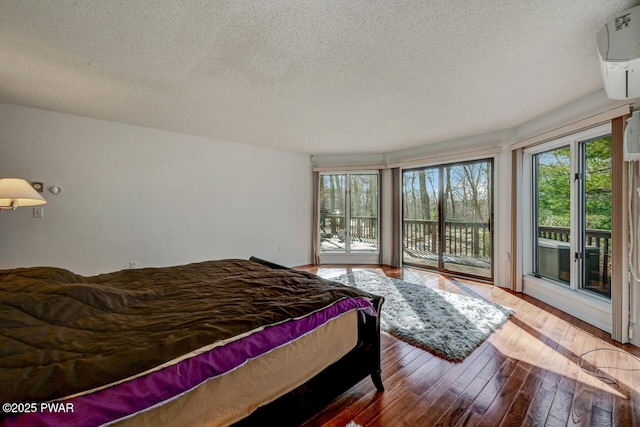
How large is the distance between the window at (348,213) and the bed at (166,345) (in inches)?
149

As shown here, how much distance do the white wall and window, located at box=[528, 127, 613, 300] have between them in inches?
161

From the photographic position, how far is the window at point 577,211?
9.48 feet

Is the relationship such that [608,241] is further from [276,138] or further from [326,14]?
[276,138]

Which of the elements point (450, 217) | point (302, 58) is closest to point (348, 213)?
point (450, 217)

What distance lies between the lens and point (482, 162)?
437cm

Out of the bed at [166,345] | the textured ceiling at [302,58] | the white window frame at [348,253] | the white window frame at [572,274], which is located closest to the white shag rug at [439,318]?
the white window frame at [572,274]

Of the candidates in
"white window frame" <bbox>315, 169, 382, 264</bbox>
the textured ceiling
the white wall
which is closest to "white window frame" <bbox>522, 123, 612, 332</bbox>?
the textured ceiling

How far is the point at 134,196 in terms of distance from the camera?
3.77 m

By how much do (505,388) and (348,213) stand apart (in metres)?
4.17

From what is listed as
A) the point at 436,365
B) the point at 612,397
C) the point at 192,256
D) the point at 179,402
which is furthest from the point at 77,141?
the point at 612,397

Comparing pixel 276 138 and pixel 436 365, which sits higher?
pixel 276 138

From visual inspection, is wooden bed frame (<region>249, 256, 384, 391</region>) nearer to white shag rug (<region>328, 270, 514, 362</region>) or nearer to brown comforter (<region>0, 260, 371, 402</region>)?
brown comforter (<region>0, 260, 371, 402</region>)

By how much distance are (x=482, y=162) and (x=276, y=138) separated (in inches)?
133

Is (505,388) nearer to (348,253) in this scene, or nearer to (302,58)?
(302,58)
